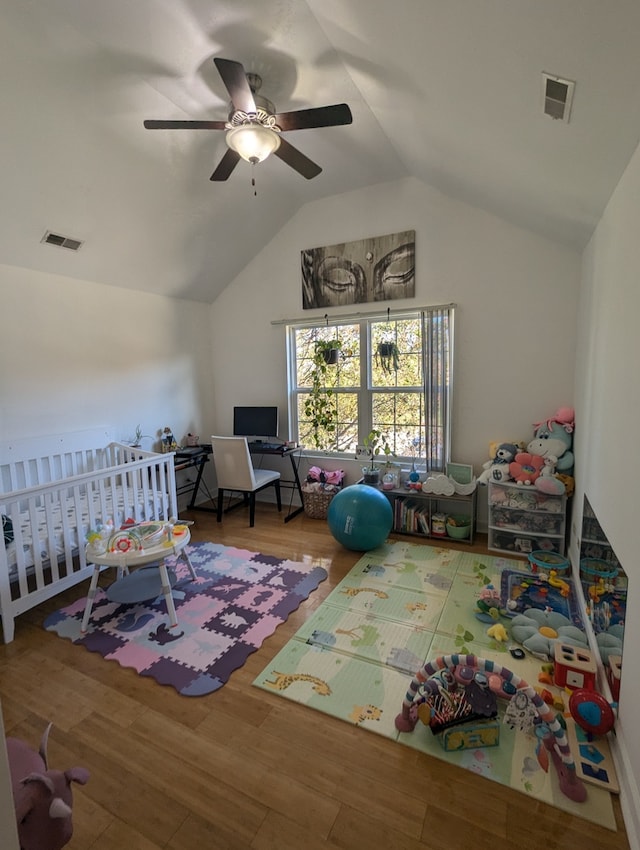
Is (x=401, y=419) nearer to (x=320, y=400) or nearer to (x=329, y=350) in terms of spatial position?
(x=320, y=400)

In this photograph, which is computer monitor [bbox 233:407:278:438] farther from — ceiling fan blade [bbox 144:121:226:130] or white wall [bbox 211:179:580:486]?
ceiling fan blade [bbox 144:121:226:130]

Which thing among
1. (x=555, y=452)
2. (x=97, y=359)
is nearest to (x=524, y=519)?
(x=555, y=452)

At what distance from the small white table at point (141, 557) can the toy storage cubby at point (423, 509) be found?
184 centimetres

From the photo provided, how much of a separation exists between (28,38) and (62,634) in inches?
120

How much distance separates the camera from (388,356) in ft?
12.0

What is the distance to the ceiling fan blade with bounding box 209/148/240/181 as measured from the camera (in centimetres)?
221

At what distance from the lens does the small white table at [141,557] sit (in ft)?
7.16

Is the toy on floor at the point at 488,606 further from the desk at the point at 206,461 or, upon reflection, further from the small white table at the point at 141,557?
the desk at the point at 206,461

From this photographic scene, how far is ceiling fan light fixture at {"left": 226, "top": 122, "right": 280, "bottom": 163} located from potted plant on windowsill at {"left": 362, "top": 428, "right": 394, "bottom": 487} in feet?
7.90

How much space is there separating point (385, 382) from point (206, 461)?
2.08 metres

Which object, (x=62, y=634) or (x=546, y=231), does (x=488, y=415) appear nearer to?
(x=546, y=231)

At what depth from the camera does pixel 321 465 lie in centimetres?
410

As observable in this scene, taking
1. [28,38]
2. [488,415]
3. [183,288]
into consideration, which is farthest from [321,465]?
[28,38]

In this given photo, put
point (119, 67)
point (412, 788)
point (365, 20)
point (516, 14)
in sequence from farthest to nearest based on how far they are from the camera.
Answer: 1. point (119, 67)
2. point (365, 20)
3. point (412, 788)
4. point (516, 14)
